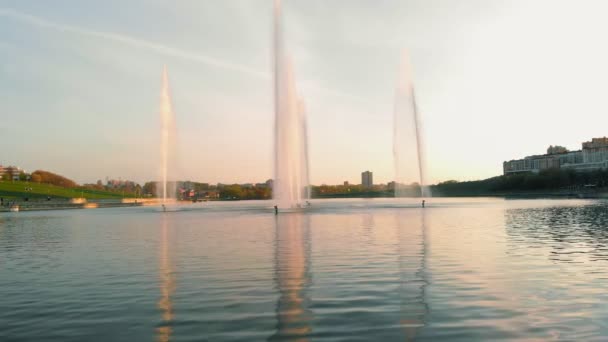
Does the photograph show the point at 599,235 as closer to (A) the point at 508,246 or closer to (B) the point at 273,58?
(A) the point at 508,246

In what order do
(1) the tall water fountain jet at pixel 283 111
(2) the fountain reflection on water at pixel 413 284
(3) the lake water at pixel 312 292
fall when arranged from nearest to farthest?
(3) the lake water at pixel 312 292, (2) the fountain reflection on water at pixel 413 284, (1) the tall water fountain jet at pixel 283 111

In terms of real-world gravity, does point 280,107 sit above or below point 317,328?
above

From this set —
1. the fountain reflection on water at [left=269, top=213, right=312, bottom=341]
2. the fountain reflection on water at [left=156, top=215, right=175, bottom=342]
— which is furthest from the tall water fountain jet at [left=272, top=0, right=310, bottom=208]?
the fountain reflection on water at [left=156, top=215, right=175, bottom=342]

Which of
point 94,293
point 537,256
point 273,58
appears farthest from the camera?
point 273,58

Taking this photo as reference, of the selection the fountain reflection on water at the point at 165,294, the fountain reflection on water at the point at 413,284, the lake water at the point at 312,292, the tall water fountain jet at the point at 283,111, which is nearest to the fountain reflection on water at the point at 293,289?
the lake water at the point at 312,292

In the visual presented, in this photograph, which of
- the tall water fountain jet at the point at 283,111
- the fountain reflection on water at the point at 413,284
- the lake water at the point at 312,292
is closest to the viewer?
the lake water at the point at 312,292

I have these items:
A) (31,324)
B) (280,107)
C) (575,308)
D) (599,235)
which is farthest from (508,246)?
(280,107)

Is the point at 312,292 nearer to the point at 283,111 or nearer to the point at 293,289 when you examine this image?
the point at 293,289

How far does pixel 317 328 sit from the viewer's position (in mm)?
10250

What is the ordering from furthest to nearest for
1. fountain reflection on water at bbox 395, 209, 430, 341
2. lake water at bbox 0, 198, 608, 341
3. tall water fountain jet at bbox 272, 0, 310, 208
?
tall water fountain jet at bbox 272, 0, 310, 208
fountain reflection on water at bbox 395, 209, 430, 341
lake water at bbox 0, 198, 608, 341

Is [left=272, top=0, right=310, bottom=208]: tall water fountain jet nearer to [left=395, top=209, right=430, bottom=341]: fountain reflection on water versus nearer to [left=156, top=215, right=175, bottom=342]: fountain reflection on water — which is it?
[left=395, top=209, right=430, bottom=341]: fountain reflection on water

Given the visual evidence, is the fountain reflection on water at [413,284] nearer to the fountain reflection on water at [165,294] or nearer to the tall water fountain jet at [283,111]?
the fountain reflection on water at [165,294]

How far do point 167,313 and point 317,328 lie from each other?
143 inches

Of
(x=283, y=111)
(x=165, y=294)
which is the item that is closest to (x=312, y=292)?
(x=165, y=294)
